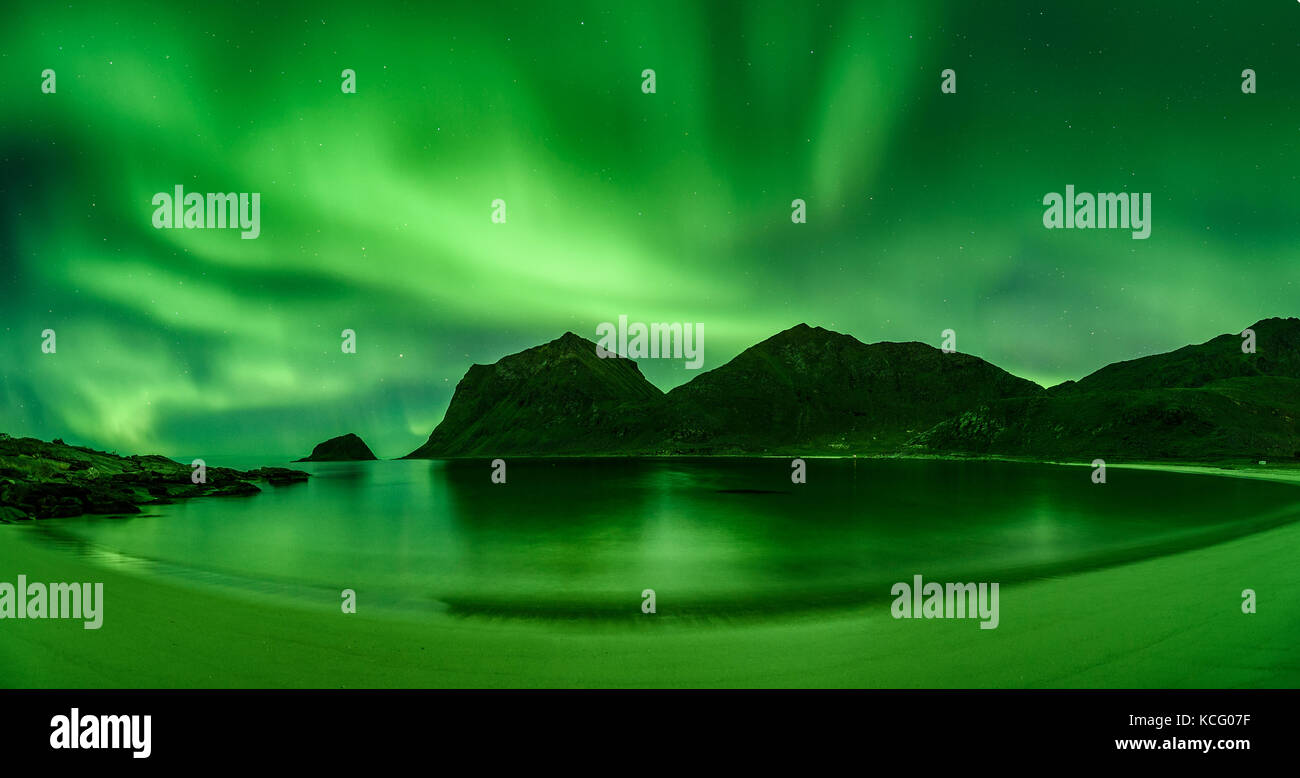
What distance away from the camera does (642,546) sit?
3052 centimetres

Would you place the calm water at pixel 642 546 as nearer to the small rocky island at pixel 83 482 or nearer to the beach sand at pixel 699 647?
the beach sand at pixel 699 647

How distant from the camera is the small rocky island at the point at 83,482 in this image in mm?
39031

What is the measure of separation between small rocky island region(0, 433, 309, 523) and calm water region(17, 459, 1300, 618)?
350 centimetres

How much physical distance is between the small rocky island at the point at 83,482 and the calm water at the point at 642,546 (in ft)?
11.5

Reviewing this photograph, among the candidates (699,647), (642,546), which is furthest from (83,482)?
(699,647)

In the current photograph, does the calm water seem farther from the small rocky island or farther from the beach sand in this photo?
the small rocky island

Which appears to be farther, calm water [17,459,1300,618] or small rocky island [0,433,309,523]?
small rocky island [0,433,309,523]

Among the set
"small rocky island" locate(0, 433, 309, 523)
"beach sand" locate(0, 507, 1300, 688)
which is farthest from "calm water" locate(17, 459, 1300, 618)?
"small rocky island" locate(0, 433, 309, 523)

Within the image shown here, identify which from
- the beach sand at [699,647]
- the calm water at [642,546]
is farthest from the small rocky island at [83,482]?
the beach sand at [699,647]

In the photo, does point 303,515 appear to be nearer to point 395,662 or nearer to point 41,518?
point 41,518

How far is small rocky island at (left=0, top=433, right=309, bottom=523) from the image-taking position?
39.0 m

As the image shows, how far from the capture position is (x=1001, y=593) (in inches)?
665

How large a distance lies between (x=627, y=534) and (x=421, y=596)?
726 inches

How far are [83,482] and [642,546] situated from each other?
65.3m
